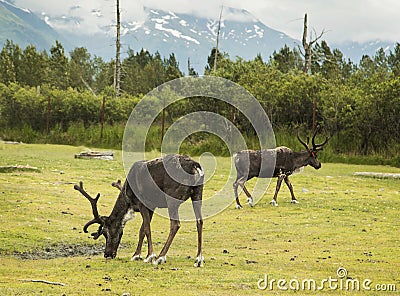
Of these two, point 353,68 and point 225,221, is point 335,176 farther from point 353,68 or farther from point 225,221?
point 353,68

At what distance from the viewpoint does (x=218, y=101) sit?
31.9 m

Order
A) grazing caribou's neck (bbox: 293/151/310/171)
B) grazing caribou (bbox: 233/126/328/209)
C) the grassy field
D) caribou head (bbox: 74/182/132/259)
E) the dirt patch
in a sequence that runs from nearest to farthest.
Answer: the grassy field < caribou head (bbox: 74/182/132/259) < the dirt patch < grazing caribou (bbox: 233/126/328/209) < grazing caribou's neck (bbox: 293/151/310/171)

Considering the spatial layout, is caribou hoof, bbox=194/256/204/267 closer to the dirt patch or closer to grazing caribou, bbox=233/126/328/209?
the dirt patch

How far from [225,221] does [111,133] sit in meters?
19.4

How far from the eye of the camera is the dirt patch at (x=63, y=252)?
36.1ft

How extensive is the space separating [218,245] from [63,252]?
2815mm

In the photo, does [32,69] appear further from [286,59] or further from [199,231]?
[199,231]

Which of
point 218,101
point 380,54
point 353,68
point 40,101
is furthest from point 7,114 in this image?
point 380,54

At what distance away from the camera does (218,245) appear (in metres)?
12.0

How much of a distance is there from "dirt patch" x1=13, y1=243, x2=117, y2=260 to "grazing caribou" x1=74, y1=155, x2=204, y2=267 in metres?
1.03

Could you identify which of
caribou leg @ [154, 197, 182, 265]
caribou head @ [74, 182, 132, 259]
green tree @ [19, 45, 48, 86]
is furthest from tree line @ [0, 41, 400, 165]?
caribou head @ [74, 182, 132, 259]

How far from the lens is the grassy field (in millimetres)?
8727

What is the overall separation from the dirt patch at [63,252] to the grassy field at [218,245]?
0.02m

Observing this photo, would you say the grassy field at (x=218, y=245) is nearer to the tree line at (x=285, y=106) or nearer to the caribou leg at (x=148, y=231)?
the caribou leg at (x=148, y=231)
